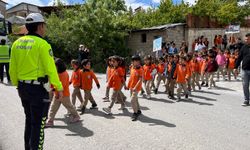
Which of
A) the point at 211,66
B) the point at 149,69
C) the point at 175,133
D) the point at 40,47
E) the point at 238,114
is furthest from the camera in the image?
the point at 211,66

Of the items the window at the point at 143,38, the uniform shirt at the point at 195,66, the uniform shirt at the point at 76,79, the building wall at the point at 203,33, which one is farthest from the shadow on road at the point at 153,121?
the window at the point at 143,38

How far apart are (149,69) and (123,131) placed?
4992 mm

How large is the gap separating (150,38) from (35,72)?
24282 millimetres

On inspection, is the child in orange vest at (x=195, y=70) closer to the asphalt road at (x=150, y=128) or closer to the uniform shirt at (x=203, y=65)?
the uniform shirt at (x=203, y=65)

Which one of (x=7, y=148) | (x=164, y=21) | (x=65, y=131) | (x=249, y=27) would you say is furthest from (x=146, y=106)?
(x=164, y=21)

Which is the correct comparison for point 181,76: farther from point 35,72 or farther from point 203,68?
Result: point 35,72

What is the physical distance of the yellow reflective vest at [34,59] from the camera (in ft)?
13.9

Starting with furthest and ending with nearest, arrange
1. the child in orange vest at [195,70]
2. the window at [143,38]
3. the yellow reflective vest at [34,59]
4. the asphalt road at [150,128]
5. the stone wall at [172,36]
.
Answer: the window at [143,38] → the stone wall at [172,36] → the child in orange vest at [195,70] → the asphalt road at [150,128] → the yellow reflective vest at [34,59]

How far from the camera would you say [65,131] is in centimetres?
671

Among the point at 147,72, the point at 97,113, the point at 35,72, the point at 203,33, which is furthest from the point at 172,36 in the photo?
the point at 35,72

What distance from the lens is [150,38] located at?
92.3ft

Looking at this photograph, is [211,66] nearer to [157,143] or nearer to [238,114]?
[238,114]

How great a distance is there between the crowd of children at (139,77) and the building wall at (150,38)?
999cm

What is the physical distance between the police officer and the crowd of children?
40 centimetres
